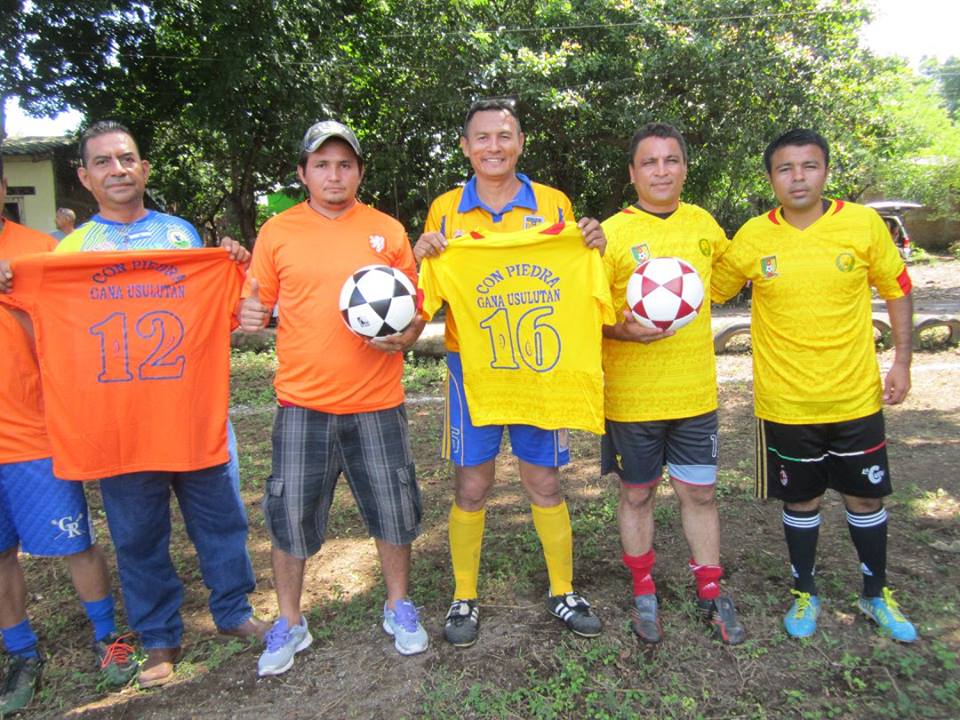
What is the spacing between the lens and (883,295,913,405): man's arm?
10.6ft

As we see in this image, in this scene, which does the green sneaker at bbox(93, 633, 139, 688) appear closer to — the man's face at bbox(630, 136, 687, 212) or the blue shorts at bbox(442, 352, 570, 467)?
the blue shorts at bbox(442, 352, 570, 467)

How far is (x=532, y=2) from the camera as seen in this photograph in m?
14.1

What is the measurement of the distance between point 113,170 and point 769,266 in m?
2.99

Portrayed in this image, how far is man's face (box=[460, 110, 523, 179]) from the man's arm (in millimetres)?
1912

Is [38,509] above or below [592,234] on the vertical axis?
below

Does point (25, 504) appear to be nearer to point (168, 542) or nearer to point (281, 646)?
point (168, 542)

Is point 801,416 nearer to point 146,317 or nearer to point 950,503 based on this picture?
point 950,503

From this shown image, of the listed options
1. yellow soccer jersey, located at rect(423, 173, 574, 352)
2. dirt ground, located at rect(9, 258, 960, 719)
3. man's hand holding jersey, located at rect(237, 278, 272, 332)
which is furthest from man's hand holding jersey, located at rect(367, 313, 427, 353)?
dirt ground, located at rect(9, 258, 960, 719)

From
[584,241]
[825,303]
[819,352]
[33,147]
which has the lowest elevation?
[819,352]

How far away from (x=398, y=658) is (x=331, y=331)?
1.54 m

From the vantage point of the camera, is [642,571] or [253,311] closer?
[253,311]

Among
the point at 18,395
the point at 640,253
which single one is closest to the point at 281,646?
the point at 18,395

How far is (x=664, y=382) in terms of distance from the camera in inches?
123

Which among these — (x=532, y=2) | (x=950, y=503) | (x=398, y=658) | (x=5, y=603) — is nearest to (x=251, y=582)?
(x=398, y=658)
